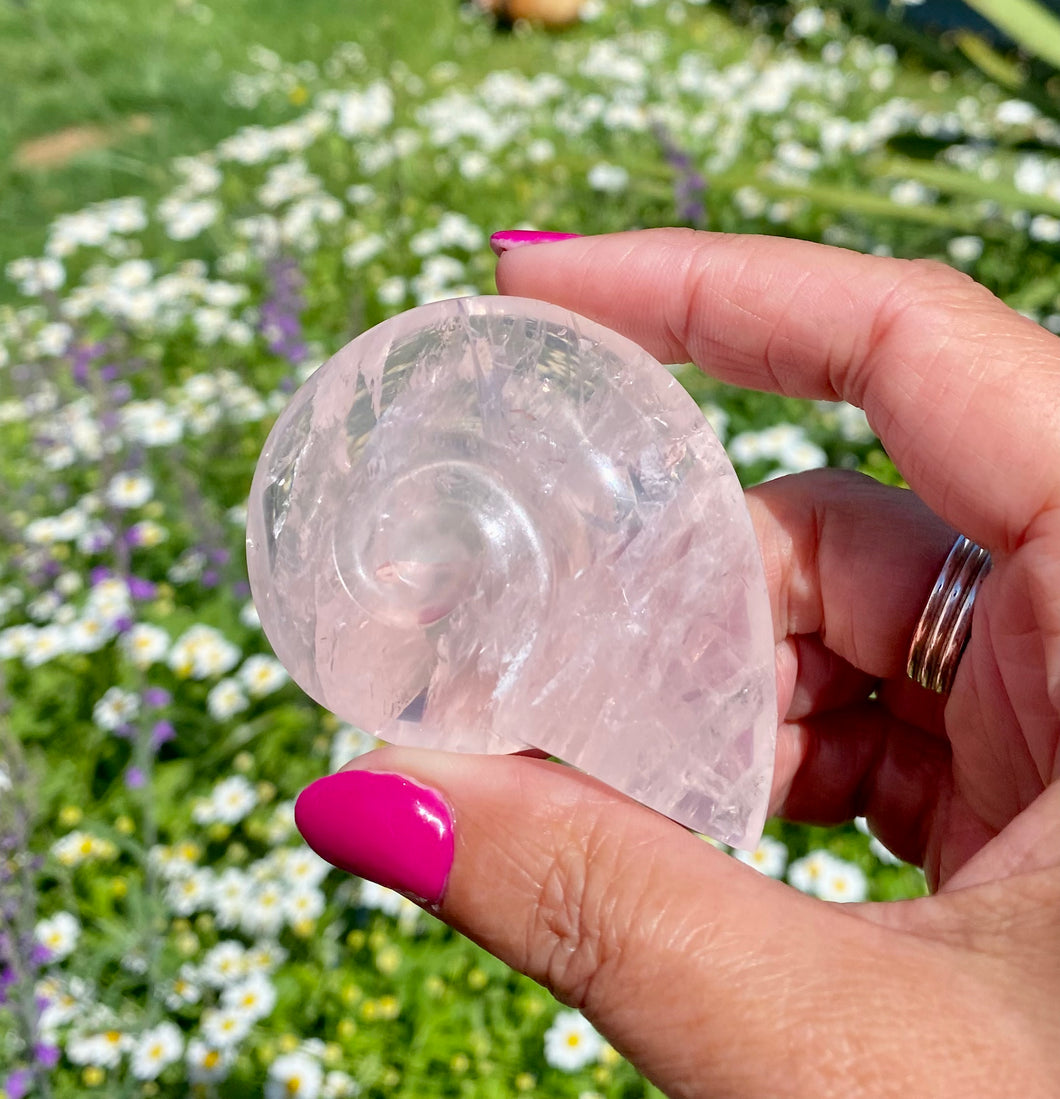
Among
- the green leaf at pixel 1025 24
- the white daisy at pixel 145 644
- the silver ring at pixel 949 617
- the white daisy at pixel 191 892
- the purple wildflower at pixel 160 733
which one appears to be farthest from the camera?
the green leaf at pixel 1025 24

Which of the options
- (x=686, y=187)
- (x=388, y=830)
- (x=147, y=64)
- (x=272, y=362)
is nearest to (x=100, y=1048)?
(x=388, y=830)

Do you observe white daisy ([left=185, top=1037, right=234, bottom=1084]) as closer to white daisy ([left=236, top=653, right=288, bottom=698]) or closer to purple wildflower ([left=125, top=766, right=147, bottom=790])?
purple wildflower ([left=125, top=766, right=147, bottom=790])

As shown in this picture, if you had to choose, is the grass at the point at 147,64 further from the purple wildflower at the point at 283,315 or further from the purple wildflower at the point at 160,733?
the purple wildflower at the point at 160,733

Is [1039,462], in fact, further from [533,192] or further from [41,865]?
[533,192]

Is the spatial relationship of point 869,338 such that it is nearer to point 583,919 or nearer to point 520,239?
point 520,239

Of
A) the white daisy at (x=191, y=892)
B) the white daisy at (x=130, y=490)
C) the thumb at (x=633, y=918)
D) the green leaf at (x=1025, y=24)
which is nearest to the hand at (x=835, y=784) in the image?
the thumb at (x=633, y=918)

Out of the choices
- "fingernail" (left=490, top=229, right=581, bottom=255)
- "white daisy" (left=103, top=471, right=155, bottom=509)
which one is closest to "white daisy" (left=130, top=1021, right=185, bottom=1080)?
"white daisy" (left=103, top=471, right=155, bottom=509)
